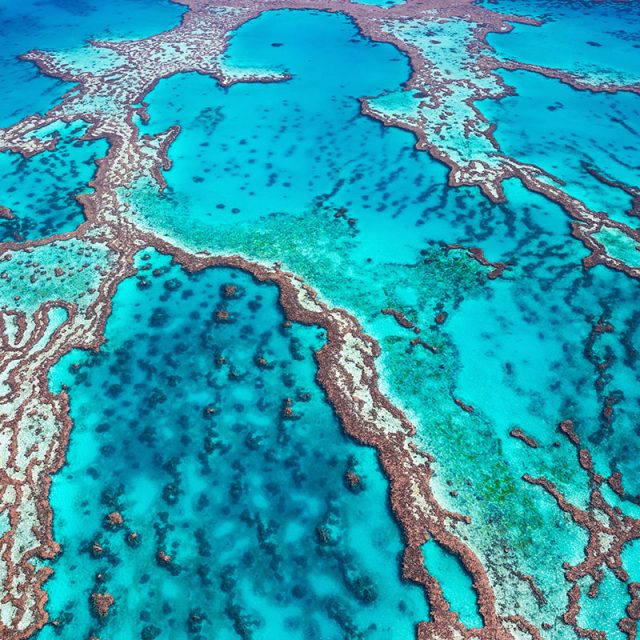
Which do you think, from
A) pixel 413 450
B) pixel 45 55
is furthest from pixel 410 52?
pixel 413 450

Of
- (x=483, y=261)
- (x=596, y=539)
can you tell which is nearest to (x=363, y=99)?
(x=483, y=261)

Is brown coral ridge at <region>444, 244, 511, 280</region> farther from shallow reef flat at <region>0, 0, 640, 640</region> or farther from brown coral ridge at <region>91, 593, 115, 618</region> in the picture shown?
brown coral ridge at <region>91, 593, 115, 618</region>

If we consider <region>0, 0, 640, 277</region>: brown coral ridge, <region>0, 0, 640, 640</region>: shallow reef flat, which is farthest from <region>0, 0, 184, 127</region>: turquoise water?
<region>0, 0, 640, 277</region>: brown coral ridge

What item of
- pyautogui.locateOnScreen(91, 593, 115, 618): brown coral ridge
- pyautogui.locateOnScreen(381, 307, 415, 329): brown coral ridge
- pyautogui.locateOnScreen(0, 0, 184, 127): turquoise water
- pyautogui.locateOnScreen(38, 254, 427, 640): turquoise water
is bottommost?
pyautogui.locateOnScreen(91, 593, 115, 618): brown coral ridge

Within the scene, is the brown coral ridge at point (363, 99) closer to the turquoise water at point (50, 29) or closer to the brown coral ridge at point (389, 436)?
the turquoise water at point (50, 29)

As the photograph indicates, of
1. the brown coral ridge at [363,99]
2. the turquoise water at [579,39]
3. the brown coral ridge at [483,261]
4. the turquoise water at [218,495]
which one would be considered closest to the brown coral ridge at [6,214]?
the brown coral ridge at [363,99]

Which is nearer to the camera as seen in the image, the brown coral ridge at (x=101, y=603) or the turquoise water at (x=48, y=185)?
the brown coral ridge at (x=101, y=603)
